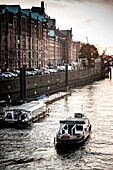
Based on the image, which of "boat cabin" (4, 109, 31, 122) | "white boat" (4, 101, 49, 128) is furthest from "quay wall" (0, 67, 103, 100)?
"boat cabin" (4, 109, 31, 122)

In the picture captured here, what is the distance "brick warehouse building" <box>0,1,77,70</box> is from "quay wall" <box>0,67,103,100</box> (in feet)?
19.6

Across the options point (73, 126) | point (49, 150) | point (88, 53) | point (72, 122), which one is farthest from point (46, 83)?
point (88, 53)

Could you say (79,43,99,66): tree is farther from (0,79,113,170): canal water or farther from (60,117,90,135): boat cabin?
(60,117,90,135): boat cabin

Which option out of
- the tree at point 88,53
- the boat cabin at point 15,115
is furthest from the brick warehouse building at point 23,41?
the boat cabin at point 15,115

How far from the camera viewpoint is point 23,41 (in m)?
68.2

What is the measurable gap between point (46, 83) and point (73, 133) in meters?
34.5

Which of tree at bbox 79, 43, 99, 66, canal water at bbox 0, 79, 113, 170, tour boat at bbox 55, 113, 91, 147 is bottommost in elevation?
canal water at bbox 0, 79, 113, 170

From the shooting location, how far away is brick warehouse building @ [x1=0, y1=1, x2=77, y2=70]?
5991 centimetres

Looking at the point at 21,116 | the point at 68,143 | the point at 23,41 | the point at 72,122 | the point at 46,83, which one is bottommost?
the point at 68,143

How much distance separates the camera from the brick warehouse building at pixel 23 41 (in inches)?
2359

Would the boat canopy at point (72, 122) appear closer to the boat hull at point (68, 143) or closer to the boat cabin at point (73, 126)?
the boat cabin at point (73, 126)

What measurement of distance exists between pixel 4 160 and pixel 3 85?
23013mm

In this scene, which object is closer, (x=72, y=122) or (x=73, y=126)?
(x=73, y=126)

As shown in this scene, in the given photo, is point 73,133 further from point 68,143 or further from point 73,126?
point 68,143
